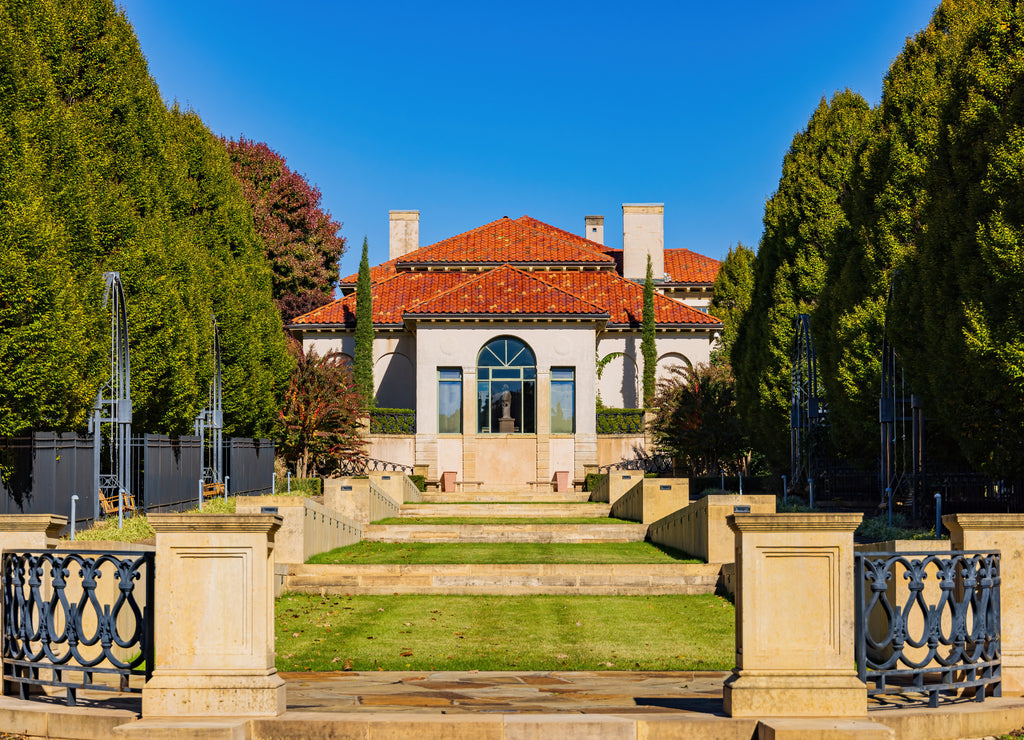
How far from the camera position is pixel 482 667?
11.0 m

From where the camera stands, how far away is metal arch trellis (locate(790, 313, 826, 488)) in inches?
1030

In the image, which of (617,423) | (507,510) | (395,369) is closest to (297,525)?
(507,510)

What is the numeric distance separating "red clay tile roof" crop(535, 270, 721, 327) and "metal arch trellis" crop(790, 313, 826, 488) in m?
21.2

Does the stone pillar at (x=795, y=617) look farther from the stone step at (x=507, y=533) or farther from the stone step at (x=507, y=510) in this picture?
the stone step at (x=507, y=510)

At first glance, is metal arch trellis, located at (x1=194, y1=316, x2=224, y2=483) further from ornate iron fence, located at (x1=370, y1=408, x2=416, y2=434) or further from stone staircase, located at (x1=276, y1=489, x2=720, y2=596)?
ornate iron fence, located at (x1=370, y1=408, x2=416, y2=434)

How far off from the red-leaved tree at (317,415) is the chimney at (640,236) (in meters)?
25.4

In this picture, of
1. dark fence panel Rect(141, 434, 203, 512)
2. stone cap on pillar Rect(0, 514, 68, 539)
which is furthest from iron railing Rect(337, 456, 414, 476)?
stone cap on pillar Rect(0, 514, 68, 539)

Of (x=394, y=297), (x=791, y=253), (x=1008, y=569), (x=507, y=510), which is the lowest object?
(x=507, y=510)

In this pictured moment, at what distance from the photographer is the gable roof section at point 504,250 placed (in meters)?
55.8

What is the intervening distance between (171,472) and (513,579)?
40.1 feet

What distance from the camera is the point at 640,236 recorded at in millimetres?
60562

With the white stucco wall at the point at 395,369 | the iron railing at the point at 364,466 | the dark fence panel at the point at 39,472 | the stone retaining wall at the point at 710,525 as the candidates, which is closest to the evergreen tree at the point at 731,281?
the white stucco wall at the point at 395,369

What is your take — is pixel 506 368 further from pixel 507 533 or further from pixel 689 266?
pixel 689 266

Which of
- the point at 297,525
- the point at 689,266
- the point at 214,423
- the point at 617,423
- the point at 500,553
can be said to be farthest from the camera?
the point at 689,266
